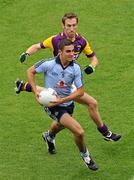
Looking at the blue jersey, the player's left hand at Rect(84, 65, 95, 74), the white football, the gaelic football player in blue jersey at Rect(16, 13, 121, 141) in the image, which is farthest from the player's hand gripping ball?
the player's left hand at Rect(84, 65, 95, 74)

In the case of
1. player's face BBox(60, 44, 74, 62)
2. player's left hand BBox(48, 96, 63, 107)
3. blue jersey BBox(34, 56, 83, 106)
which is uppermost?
player's face BBox(60, 44, 74, 62)

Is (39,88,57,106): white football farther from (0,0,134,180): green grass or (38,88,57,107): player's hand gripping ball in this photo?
(0,0,134,180): green grass

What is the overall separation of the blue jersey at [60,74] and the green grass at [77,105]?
1.34 meters

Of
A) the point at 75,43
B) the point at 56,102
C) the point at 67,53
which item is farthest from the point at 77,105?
the point at 67,53

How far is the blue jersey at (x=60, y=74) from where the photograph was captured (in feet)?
33.2

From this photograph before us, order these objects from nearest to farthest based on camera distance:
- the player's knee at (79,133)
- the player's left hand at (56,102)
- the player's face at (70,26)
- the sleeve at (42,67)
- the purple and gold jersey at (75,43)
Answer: the player's left hand at (56,102)
the player's knee at (79,133)
the sleeve at (42,67)
the player's face at (70,26)
the purple and gold jersey at (75,43)

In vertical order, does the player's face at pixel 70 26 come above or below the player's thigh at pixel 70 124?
above

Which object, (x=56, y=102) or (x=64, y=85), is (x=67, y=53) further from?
(x=56, y=102)

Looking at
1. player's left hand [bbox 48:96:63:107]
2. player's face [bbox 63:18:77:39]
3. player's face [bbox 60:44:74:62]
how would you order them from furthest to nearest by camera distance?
1. player's face [bbox 63:18:77:39]
2. player's left hand [bbox 48:96:63:107]
3. player's face [bbox 60:44:74:62]

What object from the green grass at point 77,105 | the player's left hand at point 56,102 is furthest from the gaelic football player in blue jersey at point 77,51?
the player's left hand at point 56,102

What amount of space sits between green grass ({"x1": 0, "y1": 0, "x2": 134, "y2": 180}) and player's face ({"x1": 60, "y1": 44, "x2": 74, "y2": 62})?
2.01 m

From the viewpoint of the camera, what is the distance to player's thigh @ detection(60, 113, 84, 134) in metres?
10.0

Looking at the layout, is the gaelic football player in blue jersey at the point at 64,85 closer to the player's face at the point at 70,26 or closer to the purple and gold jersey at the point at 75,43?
the player's face at the point at 70,26

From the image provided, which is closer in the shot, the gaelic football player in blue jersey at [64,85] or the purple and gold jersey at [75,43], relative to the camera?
the gaelic football player in blue jersey at [64,85]
